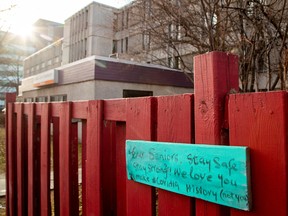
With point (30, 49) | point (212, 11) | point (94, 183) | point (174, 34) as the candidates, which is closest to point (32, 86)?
point (174, 34)

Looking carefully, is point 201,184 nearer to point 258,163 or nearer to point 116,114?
point 258,163

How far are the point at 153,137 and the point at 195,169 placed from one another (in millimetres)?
314

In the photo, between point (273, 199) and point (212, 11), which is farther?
point (212, 11)

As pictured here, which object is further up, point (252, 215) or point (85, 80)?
point (85, 80)

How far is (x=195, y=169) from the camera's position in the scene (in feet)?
3.65

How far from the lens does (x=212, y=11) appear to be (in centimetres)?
396

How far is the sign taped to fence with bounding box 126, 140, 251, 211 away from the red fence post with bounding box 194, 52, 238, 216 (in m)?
0.05

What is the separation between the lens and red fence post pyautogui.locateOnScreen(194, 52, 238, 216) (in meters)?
1.08

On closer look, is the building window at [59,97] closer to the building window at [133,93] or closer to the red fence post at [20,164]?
the building window at [133,93]

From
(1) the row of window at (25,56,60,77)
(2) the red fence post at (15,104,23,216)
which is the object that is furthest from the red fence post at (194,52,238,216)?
(1) the row of window at (25,56,60,77)

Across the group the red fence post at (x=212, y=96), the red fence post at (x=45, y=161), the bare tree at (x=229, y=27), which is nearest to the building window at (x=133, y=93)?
the bare tree at (x=229, y=27)

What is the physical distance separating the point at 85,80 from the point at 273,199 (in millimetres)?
11151

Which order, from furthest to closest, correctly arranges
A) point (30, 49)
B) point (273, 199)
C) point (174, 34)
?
point (30, 49) < point (174, 34) < point (273, 199)

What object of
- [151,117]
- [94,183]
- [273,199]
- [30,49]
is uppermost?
[30,49]
